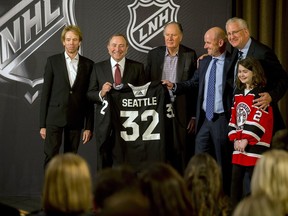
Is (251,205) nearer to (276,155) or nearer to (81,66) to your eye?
(276,155)

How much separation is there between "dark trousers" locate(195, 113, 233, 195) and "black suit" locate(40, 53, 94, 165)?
1028 mm

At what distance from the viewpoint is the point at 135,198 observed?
2.35 meters

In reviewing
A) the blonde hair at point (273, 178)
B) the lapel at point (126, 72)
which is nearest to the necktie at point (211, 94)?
the lapel at point (126, 72)

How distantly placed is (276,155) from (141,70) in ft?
8.87

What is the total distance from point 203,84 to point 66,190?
2762 mm

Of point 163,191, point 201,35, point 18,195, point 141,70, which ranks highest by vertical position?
point 201,35

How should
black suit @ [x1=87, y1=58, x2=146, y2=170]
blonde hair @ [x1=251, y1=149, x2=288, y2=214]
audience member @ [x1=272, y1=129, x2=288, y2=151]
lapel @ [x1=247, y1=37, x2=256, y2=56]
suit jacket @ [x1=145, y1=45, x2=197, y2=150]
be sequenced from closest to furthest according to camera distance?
blonde hair @ [x1=251, y1=149, x2=288, y2=214], audience member @ [x1=272, y1=129, x2=288, y2=151], lapel @ [x1=247, y1=37, x2=256, y2=56], black suit @ [x1=87, y1=58, x2=146, y2=170], suit jacket @ [x1=145, y1=45, x2=197, y2=150]

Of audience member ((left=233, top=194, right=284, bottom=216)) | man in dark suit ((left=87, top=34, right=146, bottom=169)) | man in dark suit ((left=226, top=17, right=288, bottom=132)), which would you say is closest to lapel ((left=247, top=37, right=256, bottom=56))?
man in dark suit ((left=226, top=17, right=288, bottom=132))

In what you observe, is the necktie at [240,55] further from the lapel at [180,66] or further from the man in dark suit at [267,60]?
the lapel at [180,66]

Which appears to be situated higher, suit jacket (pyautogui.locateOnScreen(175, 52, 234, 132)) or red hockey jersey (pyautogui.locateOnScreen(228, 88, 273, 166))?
suit jacket (pyautogui.locateOnScreen(175, 52, 234, 132))

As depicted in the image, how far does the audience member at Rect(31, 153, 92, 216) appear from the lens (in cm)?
303

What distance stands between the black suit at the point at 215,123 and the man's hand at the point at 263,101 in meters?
0.44

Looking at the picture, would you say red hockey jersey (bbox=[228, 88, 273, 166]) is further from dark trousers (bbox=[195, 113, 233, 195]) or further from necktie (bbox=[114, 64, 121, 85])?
necktie (bbox=[114, 64, 121, 85])

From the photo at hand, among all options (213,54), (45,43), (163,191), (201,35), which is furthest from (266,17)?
(163,191)
